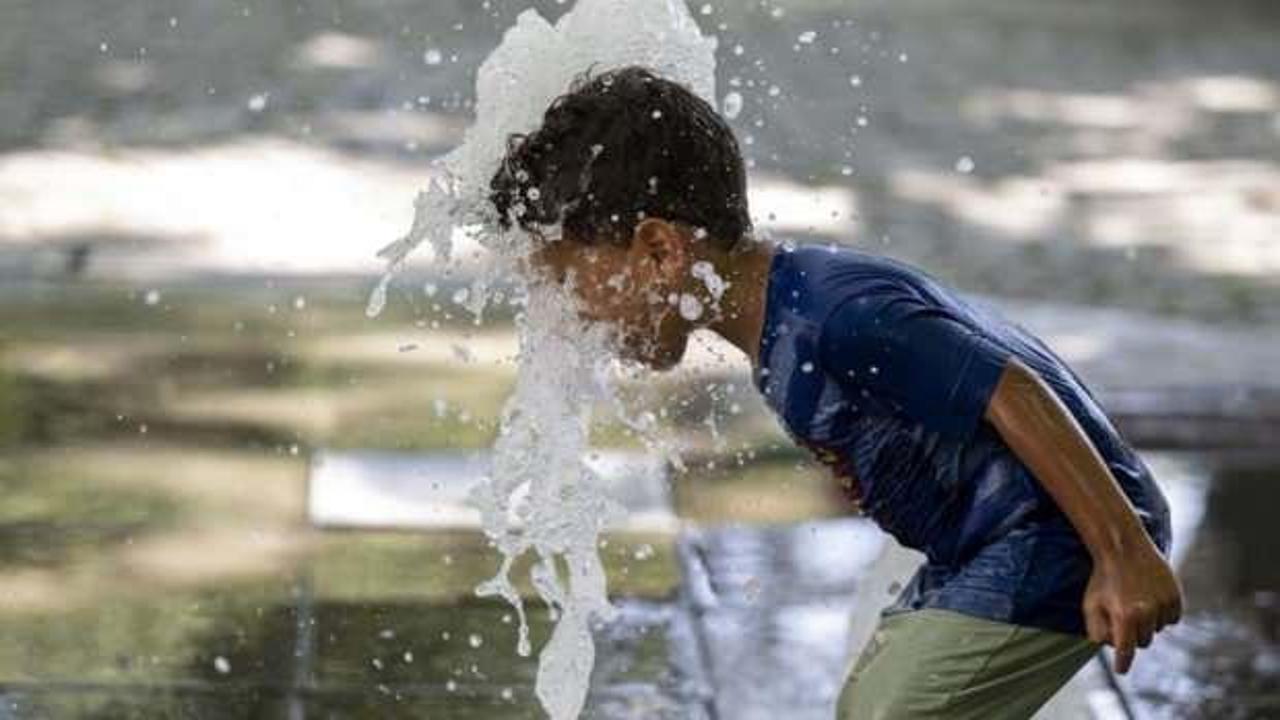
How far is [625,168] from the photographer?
365cm

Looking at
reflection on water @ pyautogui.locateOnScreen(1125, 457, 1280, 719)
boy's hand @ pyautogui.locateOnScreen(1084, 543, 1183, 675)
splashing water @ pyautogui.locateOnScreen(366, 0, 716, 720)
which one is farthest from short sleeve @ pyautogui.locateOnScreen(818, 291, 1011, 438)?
reflection on water @ pyautogui.locateOnScreen(1125, 457, 1280, 719)

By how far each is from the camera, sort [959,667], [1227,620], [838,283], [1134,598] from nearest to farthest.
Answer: [1134,598], [838,283], [959,667], [1227,620]

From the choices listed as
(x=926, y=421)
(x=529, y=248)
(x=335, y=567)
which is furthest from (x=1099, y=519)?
(x=335, y=567)

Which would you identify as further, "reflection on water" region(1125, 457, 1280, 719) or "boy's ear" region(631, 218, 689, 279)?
"reflection on water" region(1125, 457, 1280, 719)

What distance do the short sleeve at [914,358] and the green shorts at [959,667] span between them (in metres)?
0.29

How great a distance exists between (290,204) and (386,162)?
1.96 feet

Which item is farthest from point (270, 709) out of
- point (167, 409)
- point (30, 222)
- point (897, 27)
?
point (897, 27)

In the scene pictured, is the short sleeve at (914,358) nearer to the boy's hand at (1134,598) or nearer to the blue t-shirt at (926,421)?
the blue t-shirt at (926,421)

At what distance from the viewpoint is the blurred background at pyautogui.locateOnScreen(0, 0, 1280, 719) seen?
548cm

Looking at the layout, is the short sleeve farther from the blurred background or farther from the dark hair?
the blurred background

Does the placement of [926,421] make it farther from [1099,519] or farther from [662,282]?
[662,282]

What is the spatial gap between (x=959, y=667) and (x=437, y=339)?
3.81 metres

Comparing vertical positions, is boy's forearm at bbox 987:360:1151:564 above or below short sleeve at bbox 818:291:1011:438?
below

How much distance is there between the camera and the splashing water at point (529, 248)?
3.87 meters
